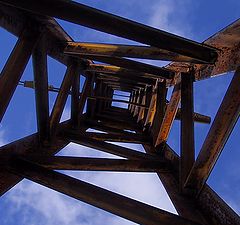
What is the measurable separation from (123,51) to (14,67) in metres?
1.18

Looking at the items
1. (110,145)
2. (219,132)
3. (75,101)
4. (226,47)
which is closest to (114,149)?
(110,145)

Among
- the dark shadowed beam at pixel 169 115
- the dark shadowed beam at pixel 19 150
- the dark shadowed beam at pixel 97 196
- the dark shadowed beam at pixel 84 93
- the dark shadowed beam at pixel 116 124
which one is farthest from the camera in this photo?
the dark shadowed beam at pixel 116 124

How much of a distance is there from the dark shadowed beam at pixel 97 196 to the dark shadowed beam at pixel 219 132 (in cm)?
62

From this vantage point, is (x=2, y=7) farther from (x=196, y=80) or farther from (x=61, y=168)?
(x=196, y=80)

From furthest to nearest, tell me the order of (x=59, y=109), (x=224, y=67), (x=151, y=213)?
(x=59, y=109) < (x=224, y=67) < (x=151, y=213)

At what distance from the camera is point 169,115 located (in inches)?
175

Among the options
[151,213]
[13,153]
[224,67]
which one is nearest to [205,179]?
[151,213]

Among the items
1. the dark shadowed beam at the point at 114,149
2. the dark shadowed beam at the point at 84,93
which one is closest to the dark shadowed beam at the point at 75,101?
the dark shadowed beam at the point at 84,93

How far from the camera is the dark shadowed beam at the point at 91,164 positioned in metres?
3.14

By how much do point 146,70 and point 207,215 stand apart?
96.5 inches

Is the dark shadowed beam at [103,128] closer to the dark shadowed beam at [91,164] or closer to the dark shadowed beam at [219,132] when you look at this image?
the dark shadowed beam at [91,164]

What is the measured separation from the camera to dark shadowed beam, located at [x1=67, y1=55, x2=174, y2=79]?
446 centimetres

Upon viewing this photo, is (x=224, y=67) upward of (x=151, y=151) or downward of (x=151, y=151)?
upward

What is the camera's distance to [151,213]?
7.63 ft
